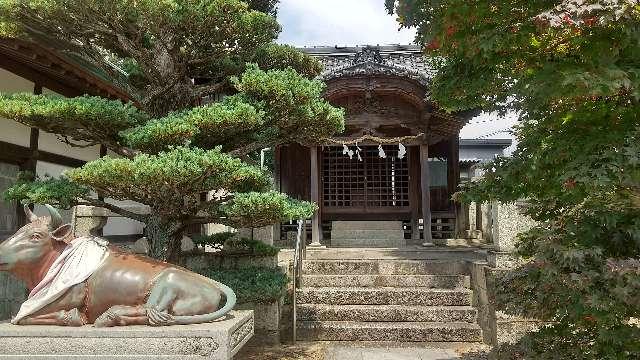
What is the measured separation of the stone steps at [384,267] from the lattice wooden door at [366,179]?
17.3 feet

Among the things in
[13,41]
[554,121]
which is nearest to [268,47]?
[13,41]

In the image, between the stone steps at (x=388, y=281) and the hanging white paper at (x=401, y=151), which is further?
the hanging white paper at (x=401, y=151)

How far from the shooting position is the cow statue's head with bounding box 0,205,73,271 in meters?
4.14

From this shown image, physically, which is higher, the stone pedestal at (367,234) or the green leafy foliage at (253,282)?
the stone pedestal at (367,234)

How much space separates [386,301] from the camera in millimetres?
8547

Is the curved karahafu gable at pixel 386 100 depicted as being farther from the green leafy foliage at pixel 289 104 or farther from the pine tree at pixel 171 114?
the pine tree at pixel 171 114

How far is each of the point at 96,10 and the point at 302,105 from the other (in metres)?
2.76

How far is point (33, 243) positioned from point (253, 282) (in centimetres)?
338

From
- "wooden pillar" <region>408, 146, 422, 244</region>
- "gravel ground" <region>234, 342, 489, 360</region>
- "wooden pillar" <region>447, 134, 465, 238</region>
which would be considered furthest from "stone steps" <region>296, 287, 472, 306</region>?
"wooden pillar" <region>447, 134, 465, 238</region>

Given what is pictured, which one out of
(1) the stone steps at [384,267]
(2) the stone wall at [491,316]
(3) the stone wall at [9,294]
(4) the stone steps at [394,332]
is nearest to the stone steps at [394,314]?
(4) the stone steps at [394,332]

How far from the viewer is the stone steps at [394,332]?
7.79 metres

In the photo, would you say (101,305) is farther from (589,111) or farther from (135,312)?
(589,111)

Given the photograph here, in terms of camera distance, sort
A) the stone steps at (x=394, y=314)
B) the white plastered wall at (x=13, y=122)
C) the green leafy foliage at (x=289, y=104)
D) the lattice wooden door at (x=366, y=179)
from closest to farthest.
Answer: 1. the green leafy foliage at (x=289, y=104)
2. the white plastered wall at (x=13, y=122)
3. the stone steps at (x=394, y=314)
4. the lattice wooden door at (x=366, y=179)

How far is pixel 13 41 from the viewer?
20.5ft
